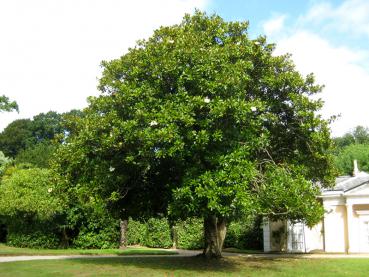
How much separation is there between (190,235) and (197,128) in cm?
2195

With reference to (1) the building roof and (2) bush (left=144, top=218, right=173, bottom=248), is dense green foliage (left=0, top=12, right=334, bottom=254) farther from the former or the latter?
(2) bush (left=144, top=218, right=173, bottom=248)

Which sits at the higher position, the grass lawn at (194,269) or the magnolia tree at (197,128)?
the magnolia tree at (197,128)

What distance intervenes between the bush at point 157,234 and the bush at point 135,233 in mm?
527

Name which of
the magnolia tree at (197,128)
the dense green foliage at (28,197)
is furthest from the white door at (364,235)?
the dense green foliage at (28,197)

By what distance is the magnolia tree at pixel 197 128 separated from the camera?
1619 cm

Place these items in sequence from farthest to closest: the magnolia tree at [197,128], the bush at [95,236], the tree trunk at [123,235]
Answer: the tree trunk at [123,235]
the bush at [95,236]
the magnolia tree at [197,128]

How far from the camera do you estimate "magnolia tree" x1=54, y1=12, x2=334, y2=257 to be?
16.2m

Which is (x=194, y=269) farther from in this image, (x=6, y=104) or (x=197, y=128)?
(x=6, y=104)

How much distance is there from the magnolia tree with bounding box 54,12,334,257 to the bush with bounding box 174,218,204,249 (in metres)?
15.9

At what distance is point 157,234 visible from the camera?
38469 mm

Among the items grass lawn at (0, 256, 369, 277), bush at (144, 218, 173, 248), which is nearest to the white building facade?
grass lawn at (0, 256, 369, 277)

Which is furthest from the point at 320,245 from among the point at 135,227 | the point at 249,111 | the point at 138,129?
the point at 138,129

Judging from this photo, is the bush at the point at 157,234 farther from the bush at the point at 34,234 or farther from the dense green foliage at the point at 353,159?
the dense green foliage at the point at 353,159

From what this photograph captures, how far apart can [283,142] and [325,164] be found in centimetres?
227
